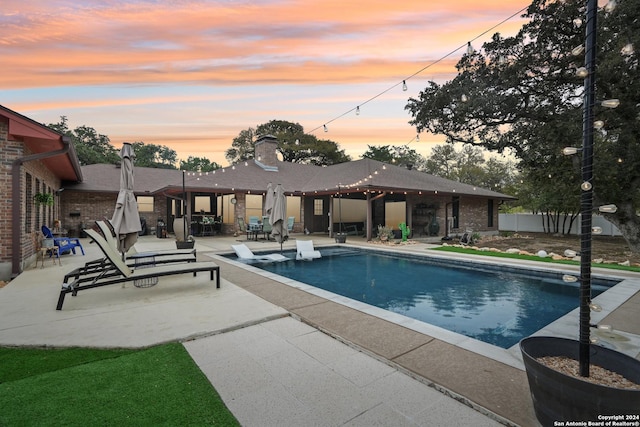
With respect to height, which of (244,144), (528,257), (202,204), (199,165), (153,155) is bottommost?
(528,257)

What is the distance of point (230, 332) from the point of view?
362 cm

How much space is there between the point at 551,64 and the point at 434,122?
4.57 m

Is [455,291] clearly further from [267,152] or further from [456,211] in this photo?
[267,152]

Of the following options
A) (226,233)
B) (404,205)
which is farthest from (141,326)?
(404,205)

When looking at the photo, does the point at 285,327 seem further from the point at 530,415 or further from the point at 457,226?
the point at 457,226

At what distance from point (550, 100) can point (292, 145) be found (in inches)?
1006

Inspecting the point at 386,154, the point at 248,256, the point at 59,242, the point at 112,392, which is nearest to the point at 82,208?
the point at 59,242

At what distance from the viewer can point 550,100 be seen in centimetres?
1195

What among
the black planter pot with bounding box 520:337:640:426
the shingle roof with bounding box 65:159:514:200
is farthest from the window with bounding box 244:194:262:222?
the black planter pot with bounding box 520:337:640:426

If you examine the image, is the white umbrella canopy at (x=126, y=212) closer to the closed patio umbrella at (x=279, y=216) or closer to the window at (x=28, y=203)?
the window at (x=28, y=203)

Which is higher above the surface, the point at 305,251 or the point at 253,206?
the point at 253,206

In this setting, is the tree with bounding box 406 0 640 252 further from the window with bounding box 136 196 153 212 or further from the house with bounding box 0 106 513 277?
the window with bounding box 136 196 153 212

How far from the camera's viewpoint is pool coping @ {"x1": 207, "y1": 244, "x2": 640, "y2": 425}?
2316mm

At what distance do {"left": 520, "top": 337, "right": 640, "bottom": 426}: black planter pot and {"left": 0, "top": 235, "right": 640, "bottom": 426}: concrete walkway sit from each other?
0.78 feet
